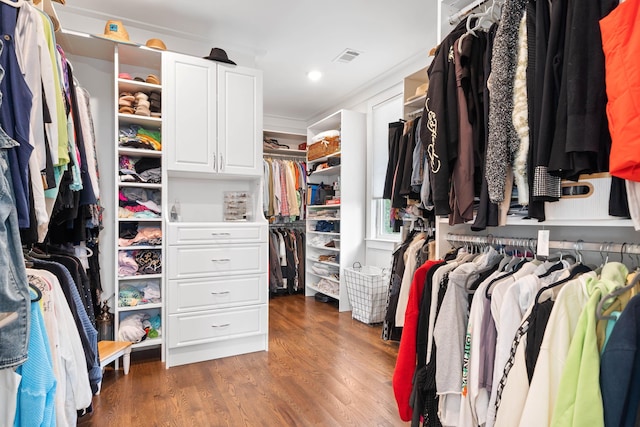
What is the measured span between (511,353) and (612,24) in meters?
0.99

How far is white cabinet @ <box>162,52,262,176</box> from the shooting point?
8.65 feet

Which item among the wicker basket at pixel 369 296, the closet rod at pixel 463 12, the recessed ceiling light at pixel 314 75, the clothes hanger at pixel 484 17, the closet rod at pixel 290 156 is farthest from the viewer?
the closet rod at pixel 290 156

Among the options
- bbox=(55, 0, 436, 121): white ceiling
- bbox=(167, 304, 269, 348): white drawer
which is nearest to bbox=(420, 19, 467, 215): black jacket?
bbox=(55, 0, 436, 121): white ceiling

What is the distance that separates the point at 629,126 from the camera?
0.91 meters

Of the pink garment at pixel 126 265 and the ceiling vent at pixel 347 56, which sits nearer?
the pink garment at pixel 126 265

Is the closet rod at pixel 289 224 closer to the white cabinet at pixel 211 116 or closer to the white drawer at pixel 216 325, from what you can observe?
the white cabinet at pixel 211 116

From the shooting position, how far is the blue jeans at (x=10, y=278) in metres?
0.97

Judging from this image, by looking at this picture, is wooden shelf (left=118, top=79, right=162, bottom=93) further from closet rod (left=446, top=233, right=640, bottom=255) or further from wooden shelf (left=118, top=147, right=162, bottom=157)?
closet rod (left=446, top=233, right=640, bottom=255)

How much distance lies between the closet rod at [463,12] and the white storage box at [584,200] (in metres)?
0.95

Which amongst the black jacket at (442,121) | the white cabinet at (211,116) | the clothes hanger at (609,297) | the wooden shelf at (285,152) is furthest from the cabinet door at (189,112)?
the clothes hanger at (609,297)

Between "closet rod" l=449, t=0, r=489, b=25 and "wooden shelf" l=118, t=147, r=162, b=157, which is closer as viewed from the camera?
"closet rod" l=449, t=0, r=489, b=25

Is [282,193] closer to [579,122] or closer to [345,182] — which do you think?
[345,182]

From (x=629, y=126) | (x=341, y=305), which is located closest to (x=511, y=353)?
(x=629, y=126)

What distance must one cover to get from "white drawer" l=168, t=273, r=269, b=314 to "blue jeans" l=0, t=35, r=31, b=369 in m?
1.50
